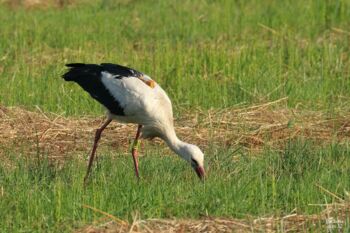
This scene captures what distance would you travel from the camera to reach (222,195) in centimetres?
716

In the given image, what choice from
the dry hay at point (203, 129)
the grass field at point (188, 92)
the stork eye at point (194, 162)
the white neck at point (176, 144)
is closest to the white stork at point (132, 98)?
the white neck at point (176, 144)

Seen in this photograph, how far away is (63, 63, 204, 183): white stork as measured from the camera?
8.78 m

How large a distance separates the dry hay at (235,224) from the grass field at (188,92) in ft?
0.14

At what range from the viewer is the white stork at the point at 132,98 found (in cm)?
878

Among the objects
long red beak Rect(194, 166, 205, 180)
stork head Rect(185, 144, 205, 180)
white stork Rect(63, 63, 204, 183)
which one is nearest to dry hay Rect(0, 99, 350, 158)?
white stork Rect(63, 63, 204, 183)

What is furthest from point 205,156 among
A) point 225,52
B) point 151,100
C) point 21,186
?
point 225,52

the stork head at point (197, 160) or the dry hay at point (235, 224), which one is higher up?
the dry hay at point (235, 224)

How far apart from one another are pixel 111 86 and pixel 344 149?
198 centimetres

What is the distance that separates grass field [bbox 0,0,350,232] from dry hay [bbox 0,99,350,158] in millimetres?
62

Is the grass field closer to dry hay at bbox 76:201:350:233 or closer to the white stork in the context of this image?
dry hay at bbox 76:201:350:233

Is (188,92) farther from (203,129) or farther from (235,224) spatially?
(235,224)

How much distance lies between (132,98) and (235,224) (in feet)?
7.99

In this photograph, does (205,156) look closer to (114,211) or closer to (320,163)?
(320,163)

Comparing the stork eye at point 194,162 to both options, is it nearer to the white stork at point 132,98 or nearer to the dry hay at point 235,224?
the white stork at point 132,98
